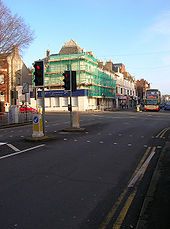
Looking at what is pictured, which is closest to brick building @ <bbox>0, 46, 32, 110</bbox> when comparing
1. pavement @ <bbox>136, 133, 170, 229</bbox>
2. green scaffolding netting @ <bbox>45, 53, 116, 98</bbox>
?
green scaffolding netting @ <bbox>45, 53, 116, 98</bbox>

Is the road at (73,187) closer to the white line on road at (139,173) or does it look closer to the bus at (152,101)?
the white line on road at (139,173)

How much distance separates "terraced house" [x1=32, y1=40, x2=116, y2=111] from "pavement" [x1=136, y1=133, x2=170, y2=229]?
4064 centimetres

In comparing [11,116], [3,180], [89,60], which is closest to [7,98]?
[89,60]

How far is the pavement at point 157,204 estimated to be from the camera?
9.48 ft

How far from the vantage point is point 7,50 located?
25.0 m

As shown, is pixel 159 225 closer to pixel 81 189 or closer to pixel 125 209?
pixel 125 209

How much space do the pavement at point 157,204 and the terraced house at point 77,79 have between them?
40.6 metres

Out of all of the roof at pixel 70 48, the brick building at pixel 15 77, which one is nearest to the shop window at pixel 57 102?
the brick building at pixel 15 77

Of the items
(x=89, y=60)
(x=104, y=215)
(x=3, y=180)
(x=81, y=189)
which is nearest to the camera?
(x=104, y=215)

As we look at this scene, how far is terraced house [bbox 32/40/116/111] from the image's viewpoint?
151ft

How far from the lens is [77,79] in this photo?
4672 cm

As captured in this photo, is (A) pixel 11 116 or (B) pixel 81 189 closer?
(B) pixel 81 189

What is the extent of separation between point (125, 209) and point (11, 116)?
16557 mm

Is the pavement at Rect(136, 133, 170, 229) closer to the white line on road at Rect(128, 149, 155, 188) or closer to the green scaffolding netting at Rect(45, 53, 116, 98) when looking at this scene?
the white line on road at Rect(128, 149, 155, 188)
